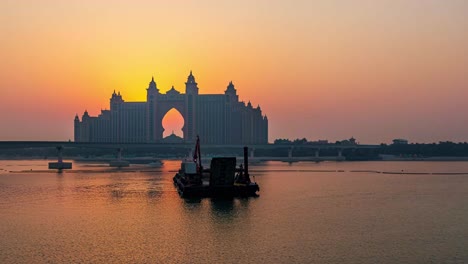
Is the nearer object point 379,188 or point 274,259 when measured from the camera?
point 274,259

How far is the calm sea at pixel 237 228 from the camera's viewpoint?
44250 millimetres

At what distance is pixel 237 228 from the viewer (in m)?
57.0

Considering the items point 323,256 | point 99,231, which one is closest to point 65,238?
point 99,231

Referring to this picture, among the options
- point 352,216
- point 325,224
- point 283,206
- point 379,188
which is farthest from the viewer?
point 379,188

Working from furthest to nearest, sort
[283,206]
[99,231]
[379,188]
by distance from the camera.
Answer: [379,188] < [283,206] < [99,231]

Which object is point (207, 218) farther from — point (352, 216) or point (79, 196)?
point (79, 196)

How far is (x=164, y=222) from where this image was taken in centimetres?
6088

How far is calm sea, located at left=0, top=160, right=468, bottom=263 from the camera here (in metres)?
44.2

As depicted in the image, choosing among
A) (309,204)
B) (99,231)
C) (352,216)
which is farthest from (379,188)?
(99,231)

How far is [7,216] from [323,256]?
1463 inches

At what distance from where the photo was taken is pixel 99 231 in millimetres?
54719

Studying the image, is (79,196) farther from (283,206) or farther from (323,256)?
(323,256)

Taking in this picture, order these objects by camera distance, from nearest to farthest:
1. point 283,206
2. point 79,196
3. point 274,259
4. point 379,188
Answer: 1. point 274,259
2. point 283,206
3. point 79,196
4. point 379,188

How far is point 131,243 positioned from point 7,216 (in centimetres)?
2280
